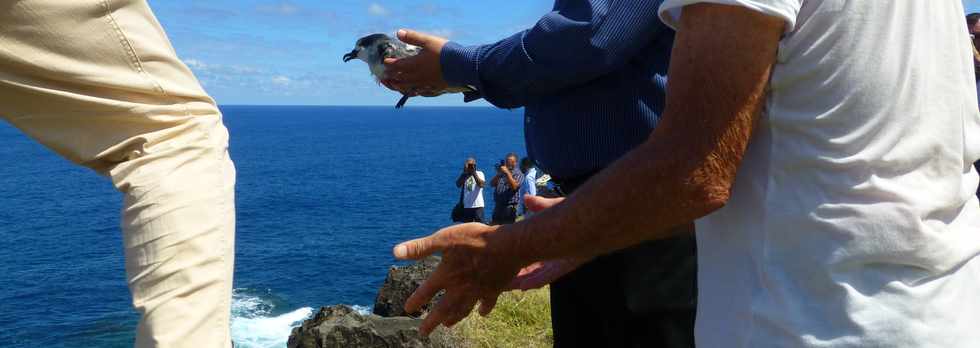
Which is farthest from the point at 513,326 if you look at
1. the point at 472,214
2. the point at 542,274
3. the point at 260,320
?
the point at 260,320

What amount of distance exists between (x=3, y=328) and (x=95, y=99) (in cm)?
3275

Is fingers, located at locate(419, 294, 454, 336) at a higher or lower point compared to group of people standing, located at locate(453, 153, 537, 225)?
higher

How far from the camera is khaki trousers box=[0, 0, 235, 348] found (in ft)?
7.04

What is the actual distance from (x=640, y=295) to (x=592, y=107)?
0.55 metres

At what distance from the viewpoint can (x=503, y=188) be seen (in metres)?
17.3

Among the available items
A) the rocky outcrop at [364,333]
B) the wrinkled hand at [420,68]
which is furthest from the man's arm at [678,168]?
the rocky outcrop at [364,333]

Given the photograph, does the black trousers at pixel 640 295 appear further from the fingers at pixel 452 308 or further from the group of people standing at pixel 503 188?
the group of people standing at pixel 503 188

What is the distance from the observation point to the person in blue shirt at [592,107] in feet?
7.46

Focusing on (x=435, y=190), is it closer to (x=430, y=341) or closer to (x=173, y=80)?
(x=430, y=341)

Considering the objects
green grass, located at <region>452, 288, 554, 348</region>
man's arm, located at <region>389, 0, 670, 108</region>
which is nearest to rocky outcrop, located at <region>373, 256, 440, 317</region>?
green grass, located at <region>452, 288, 554, 348</region>

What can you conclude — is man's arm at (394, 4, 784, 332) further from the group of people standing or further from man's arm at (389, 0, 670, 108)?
the group of people standing

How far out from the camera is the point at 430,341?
23.8ft

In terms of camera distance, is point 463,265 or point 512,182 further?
point 512,182

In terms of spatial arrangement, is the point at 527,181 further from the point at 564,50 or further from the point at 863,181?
the point at 863,181
